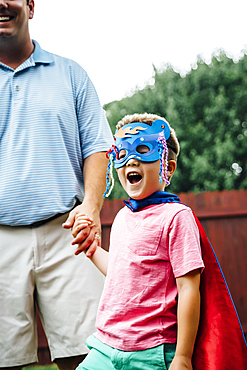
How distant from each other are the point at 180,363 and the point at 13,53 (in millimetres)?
1892

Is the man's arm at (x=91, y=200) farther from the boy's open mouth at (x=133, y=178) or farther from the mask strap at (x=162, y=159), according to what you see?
the mask strap at (x=162, y=159)

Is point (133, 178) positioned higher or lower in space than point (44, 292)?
higher

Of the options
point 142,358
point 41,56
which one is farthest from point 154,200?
point 41,56

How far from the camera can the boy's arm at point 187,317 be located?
142 centimetres

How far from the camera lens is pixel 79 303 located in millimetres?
2154

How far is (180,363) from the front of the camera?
1413mm

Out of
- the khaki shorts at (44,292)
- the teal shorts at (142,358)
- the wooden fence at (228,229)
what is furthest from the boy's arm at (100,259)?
the wooden fence at (228,229)

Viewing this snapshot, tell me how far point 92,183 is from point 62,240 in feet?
1.20

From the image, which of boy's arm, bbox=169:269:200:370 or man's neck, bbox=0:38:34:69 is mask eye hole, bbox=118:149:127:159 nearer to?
boy's arm, bbox=169:269:200:370

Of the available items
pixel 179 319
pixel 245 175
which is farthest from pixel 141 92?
pixel 179 319

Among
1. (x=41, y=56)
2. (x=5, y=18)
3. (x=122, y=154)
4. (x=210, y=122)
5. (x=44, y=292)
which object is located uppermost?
(x=5, y=18)

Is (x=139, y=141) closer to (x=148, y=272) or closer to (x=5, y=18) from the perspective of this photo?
(x=148, y=272)

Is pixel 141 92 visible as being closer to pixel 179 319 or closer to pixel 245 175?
pixel 245 175

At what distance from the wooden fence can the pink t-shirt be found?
3.97 m
